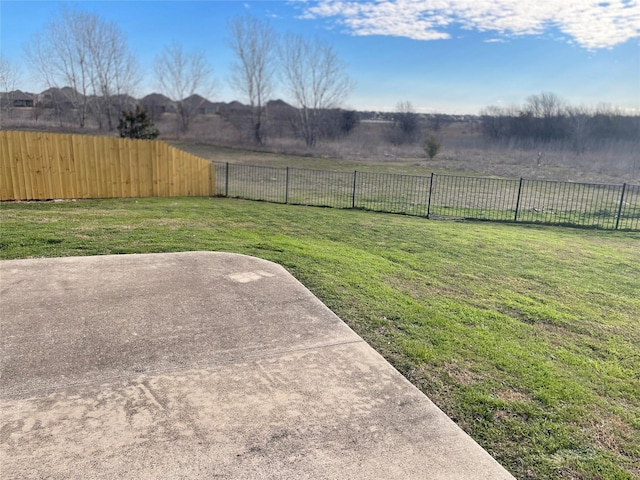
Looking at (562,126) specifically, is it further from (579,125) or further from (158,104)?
(158,104)

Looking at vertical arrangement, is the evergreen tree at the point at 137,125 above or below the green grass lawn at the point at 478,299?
above

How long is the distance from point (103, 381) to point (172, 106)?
194 ft

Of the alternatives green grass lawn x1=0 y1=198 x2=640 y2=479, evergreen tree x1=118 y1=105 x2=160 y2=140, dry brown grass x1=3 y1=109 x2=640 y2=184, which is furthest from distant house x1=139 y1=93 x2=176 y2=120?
green grass lawn x1=0 y1=198 x2=640 y2=479

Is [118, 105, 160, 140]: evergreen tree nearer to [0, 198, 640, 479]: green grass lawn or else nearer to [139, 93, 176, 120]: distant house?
[0, 198, 640, 479]: green grass lawn

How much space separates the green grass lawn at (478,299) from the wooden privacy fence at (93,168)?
0.87 meters

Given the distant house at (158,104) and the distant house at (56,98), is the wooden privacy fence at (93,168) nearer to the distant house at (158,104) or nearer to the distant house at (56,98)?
the distant house at (56,98)

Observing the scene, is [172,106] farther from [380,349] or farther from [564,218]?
[380,349]

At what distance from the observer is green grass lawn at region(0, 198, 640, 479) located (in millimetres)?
2859


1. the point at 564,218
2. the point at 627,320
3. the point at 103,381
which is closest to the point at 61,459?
the point at 103,381

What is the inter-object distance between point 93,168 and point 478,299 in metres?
10.4

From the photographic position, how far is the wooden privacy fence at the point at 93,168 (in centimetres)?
1074

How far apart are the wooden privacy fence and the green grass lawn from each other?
2.85 ft

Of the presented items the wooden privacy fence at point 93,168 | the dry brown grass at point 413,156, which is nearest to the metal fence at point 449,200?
the wooden privacy fence at point 93,168

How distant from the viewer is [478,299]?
5.20 metres
